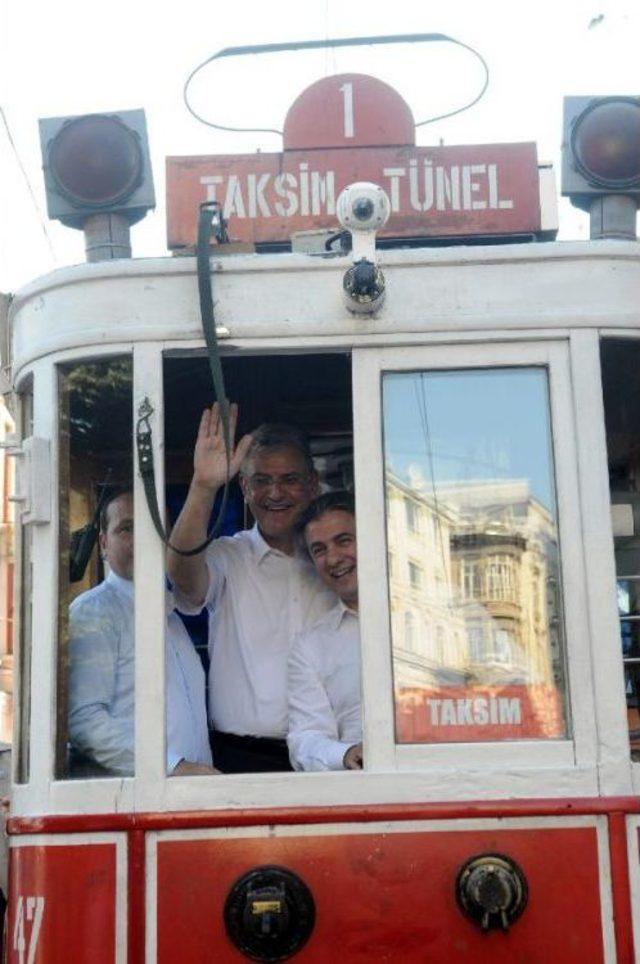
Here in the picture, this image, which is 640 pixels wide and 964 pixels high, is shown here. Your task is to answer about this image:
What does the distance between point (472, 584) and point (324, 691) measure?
51 cm

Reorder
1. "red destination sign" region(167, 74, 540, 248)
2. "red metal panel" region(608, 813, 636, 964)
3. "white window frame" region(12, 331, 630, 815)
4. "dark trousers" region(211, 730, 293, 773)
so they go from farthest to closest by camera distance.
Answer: "red destination sign" region(167, 74, 540, 248), "dark trousers" region(211, 730, 293, 773), "white window frame" region(12, 331, 630, 815), "red metal panel" region(608, 813, 636, 964)

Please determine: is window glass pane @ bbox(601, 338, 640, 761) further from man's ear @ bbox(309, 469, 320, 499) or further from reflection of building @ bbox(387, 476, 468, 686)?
man's ear @ bbox(309, 469, 320, 499)

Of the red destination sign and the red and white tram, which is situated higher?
the red destination sign

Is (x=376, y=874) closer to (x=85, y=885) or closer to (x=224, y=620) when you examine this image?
(x=85, y=885)

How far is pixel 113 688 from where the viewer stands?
329 centimetres

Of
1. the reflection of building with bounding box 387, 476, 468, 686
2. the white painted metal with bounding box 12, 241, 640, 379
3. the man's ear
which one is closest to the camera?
the reflection of building with bounding box 387, 476, 468, 686

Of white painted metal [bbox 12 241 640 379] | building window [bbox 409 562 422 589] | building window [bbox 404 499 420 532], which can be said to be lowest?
building window [bbox 409 562 422 589]

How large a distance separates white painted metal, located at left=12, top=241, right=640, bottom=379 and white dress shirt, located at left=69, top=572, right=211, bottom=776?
26.1 inches

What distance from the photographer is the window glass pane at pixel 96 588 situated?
3.21 metres

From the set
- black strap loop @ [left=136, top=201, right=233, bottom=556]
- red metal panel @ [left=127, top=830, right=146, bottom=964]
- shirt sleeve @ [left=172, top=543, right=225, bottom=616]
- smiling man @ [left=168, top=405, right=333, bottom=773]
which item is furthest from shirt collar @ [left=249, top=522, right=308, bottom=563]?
red metal panel @ [left=127, top=830, right=146, bottom=964]

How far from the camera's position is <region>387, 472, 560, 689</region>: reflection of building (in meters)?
3.15

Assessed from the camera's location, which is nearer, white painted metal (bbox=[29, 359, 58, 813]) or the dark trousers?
white painted metal (bbox=[29, 359, 58, 813])

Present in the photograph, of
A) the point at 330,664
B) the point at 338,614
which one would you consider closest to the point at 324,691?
the point at 330,664

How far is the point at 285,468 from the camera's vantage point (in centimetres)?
385
